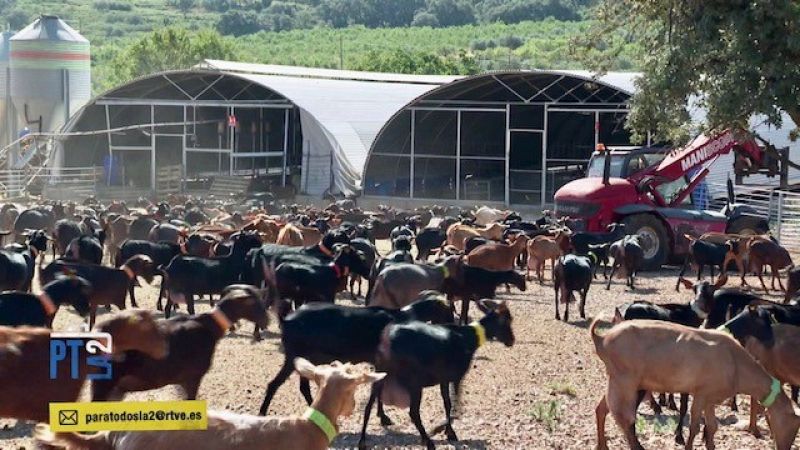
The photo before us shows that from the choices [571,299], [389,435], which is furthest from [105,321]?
[571,299]

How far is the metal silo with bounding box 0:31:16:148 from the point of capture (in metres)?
54.3

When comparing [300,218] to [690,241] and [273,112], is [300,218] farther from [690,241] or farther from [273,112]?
[273,112]

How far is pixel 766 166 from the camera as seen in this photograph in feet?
92.7

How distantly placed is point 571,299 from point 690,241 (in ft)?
22.6

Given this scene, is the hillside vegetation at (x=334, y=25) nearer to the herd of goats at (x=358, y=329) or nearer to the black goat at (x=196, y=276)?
the herd of goats at (x=358, y=329)

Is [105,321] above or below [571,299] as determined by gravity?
above

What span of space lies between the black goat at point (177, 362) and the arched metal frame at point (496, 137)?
25223mm

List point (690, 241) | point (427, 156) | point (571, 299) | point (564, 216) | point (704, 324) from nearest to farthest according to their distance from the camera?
point (704, 324) → point (571, 299) → point (690, 241) → point (564, 216) → point (427, 156)

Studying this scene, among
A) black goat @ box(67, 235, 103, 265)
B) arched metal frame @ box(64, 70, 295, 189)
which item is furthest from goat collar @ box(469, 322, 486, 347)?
arched metal frame @ box(64, 70, 295, 189)

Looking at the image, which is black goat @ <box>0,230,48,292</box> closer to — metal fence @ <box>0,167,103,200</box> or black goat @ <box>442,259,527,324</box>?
black goat @ <box>442,259,527,324</box>

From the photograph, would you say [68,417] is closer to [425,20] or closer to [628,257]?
[628,257]

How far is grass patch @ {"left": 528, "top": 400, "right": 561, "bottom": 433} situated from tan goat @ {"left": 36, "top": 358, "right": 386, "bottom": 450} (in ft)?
14.7

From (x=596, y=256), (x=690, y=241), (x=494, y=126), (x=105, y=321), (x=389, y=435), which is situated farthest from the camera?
(x=494, y=126)

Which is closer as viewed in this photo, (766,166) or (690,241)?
(690,241)
